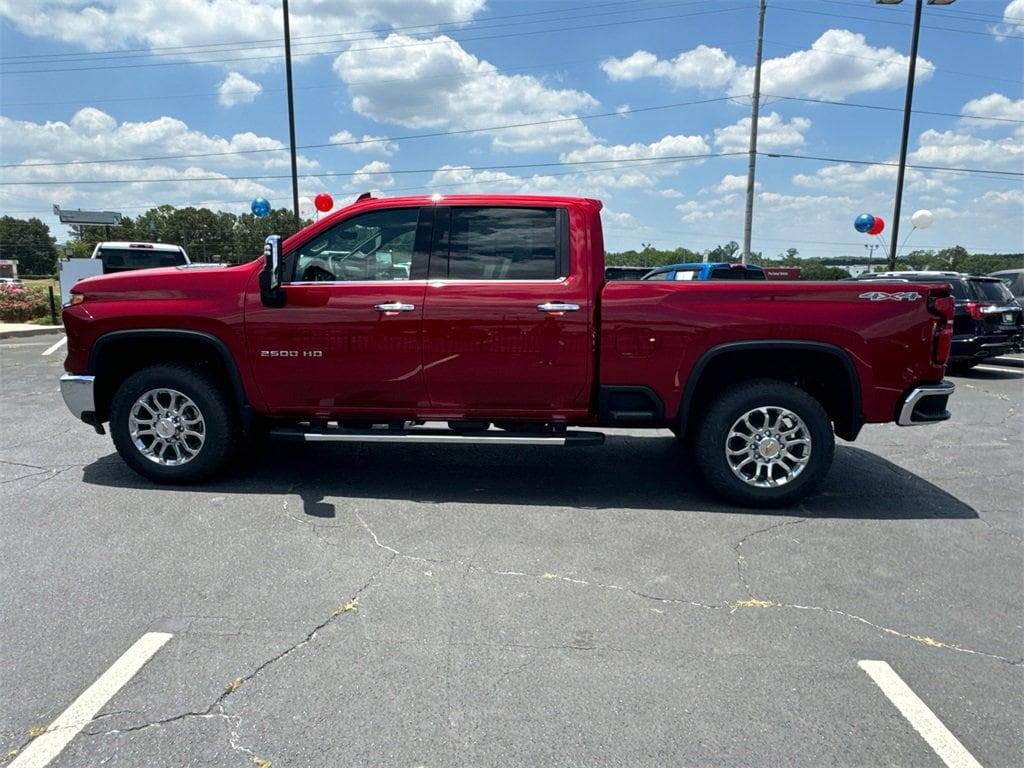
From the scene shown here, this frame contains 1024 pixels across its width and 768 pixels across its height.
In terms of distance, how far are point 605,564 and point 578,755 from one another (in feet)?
5.07

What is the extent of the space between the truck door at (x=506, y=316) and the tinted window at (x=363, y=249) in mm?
232

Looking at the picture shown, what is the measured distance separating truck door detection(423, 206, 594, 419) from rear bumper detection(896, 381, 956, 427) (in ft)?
6.93

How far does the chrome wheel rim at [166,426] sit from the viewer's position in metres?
4.90

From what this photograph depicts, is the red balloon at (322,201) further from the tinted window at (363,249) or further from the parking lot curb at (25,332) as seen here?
the tinted window at (363,249)

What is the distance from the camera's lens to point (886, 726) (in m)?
2.48

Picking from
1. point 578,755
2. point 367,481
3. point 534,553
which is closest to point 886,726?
point 578,755

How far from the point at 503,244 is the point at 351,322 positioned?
46.6 inches

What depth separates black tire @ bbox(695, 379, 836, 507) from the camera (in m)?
4.56

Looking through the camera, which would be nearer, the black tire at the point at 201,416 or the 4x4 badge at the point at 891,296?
the 4x4 badge at the point at 891,296

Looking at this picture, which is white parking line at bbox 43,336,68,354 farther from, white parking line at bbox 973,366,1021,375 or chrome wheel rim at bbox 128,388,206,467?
white parking line at bbox 973,366,1021,375

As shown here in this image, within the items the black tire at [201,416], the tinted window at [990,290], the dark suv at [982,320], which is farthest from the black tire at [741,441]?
the tinted window at [990,290]

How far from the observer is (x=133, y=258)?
13.8 metres

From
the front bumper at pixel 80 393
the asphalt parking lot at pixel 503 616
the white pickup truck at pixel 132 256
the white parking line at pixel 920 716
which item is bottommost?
the white parking line at pixel 920 716

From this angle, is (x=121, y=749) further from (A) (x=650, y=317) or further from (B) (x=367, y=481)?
(A) (x=650, y=317)
